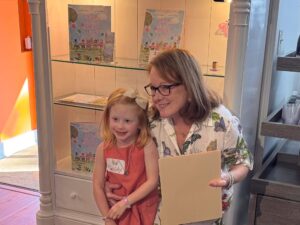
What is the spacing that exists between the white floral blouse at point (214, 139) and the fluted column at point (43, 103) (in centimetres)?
89

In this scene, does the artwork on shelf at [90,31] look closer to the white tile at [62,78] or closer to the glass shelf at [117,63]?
the glass shelf at [117,63]

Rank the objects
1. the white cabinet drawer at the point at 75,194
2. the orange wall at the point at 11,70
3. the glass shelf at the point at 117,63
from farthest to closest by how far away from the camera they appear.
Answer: the orange wall at the point at 11,70
the white cabinet drawer at the point at 75,194
the glass shelf at the point at 117,63

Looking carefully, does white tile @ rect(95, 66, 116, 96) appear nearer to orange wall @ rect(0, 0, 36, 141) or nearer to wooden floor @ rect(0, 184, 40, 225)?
wooden floor @ rect(0, 184, 40, 225)

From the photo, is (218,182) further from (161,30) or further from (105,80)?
(105,80)

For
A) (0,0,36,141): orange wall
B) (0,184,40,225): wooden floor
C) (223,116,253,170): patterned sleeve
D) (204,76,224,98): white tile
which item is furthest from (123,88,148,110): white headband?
(0,0,36,141): orange wall

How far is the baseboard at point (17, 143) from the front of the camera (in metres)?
3.53

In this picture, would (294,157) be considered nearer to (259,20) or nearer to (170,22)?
(259,20)

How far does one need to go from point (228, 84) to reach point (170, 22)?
48 centimetres

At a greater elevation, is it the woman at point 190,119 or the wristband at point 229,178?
the woman at point 190,119

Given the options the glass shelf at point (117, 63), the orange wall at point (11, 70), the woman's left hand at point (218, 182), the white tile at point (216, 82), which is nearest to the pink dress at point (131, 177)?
the woman's left hand at point (218, 182)

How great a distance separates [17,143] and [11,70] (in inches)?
26.8

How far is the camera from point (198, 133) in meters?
1.38

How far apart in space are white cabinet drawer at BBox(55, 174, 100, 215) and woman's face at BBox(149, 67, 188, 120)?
969 millimetres

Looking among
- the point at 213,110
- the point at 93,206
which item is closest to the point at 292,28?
the point at 213,110
